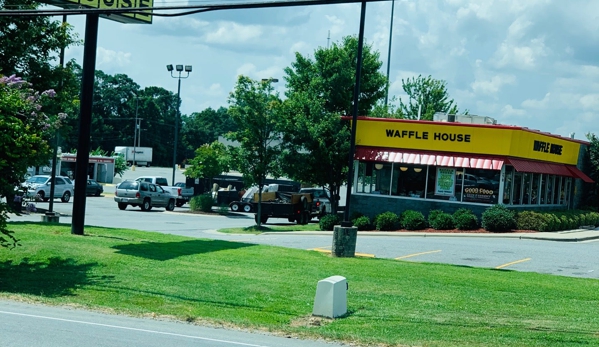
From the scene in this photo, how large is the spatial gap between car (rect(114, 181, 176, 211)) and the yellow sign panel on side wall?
1687 centimetres

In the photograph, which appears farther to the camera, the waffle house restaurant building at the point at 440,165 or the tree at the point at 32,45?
the waffle house restaurant building at the point at 440,165

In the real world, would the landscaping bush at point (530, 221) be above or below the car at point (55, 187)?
above

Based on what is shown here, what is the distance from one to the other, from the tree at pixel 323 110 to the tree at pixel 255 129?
1.89 ft

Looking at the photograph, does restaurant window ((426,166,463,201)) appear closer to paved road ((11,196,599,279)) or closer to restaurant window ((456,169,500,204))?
restaurant window ((456,169,500,204))

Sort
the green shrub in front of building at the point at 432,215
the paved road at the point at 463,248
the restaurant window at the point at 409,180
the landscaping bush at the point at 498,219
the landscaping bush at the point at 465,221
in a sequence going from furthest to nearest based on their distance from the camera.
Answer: the restaurant window at the point at 409,180
the green shrub in front of building at the point at 432,215
the landscaping bush at the point at 465,221
the landscaping bush at the point at 498,219
the paved road at the point at 463,248

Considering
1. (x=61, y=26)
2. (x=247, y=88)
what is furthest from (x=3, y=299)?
(x=247, y=88)

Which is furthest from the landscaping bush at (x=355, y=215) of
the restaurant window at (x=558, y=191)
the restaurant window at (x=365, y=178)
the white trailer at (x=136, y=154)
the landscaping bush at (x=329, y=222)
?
the white trailer at (x=136, y=154)

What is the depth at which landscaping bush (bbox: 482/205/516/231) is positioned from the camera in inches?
1276

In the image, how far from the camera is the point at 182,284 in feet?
50.4

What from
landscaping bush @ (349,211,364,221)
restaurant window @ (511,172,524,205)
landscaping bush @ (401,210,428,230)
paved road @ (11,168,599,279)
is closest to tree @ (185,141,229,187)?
paved road @ (11,168,599,279)

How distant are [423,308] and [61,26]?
15388 mm

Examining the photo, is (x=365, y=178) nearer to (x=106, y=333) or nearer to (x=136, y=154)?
(x=106, y=333)

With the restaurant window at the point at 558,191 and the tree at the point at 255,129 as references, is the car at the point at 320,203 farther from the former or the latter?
the restaurant window at the point at 558,191

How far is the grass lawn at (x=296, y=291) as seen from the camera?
12227mm
